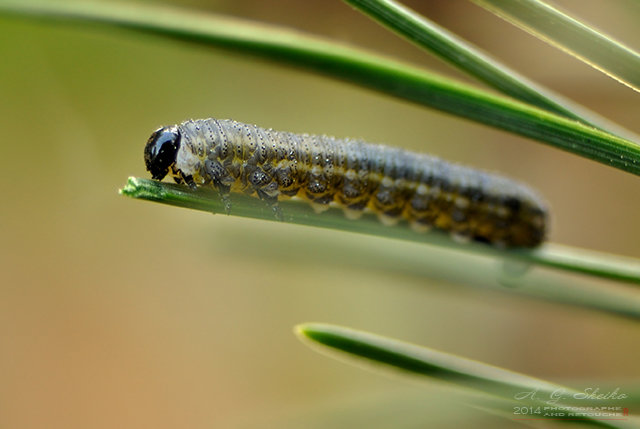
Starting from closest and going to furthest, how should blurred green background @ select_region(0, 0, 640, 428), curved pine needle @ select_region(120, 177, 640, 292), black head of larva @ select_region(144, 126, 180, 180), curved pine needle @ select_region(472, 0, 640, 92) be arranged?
curved pine needle @ select_region(472, 0, 640, 92) → curved pine needle @ select_region(120, 177, 640, 292) → black head of larva @ select_region(144, 126, 180, 180) → blurred green background @ select_region(0, 0, 640, 428)

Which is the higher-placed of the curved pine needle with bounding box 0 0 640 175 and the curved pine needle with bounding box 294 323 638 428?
the curved pine needle with bounding box 0 0 640 175

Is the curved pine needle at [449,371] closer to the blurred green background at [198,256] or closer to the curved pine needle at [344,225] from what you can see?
the curved pine needle at [344,225]

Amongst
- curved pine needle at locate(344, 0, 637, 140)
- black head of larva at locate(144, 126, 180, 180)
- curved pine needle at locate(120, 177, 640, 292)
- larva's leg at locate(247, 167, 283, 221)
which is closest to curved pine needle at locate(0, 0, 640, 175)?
curved pine needle at locate(344, 0, 637, 140)

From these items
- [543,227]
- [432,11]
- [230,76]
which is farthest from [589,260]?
[230,76]

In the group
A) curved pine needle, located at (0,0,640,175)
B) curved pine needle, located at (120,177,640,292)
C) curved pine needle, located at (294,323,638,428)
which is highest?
curved pine needle, located at (0,0,640,175)

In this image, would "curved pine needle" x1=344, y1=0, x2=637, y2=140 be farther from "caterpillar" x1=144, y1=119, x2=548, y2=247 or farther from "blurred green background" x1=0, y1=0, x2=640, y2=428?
"blurred green background" x1=0, y1=0, x2=640, y2=428

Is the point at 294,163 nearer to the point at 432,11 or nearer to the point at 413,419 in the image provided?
the point at 413,419
